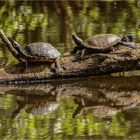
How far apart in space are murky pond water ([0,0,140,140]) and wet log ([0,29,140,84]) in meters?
0.12

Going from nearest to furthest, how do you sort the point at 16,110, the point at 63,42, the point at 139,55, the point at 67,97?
the point at 16,110 < the point at 67,97 < the point at 139,55 < the point at 63,42

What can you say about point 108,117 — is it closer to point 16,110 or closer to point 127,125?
point 127,125

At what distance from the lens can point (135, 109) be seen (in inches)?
278

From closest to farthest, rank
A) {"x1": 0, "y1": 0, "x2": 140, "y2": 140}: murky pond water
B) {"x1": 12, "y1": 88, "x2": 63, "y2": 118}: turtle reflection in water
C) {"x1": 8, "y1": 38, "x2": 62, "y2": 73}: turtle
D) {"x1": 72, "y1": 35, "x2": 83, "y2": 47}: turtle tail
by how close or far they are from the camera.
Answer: {"x1": 0, "y1": 0, "x2": 140, "y2": 140}: murky pond water → {"x1": 12, "y1": 88, "x2": 63, "y2": 118}: turtle reflection in water → {"x1": 8, "y1": 38, "x2": 62, "y2": 73}: turtle → {"x1": 72, "y1": 35, "x2": 83, "y2": 47}: turtle tail

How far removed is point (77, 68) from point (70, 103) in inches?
40.6

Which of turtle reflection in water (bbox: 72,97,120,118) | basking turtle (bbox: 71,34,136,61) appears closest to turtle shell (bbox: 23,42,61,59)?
basking turtle (bbox: 71,34,136,61)

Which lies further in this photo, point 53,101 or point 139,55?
point 139,55

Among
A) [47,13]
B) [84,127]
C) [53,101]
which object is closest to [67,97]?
[53,101]

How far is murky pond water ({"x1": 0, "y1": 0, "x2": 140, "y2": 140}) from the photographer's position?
633 cm

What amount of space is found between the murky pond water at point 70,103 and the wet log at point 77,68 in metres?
0.12

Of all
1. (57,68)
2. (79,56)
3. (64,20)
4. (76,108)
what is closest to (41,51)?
(57,68)

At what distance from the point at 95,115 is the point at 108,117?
18 centimetres

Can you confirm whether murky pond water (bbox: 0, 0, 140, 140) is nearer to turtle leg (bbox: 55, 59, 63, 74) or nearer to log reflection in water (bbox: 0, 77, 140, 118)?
log reflection in water (bbox: 0, 77, 140, 118)

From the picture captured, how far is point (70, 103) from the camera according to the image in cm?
758
